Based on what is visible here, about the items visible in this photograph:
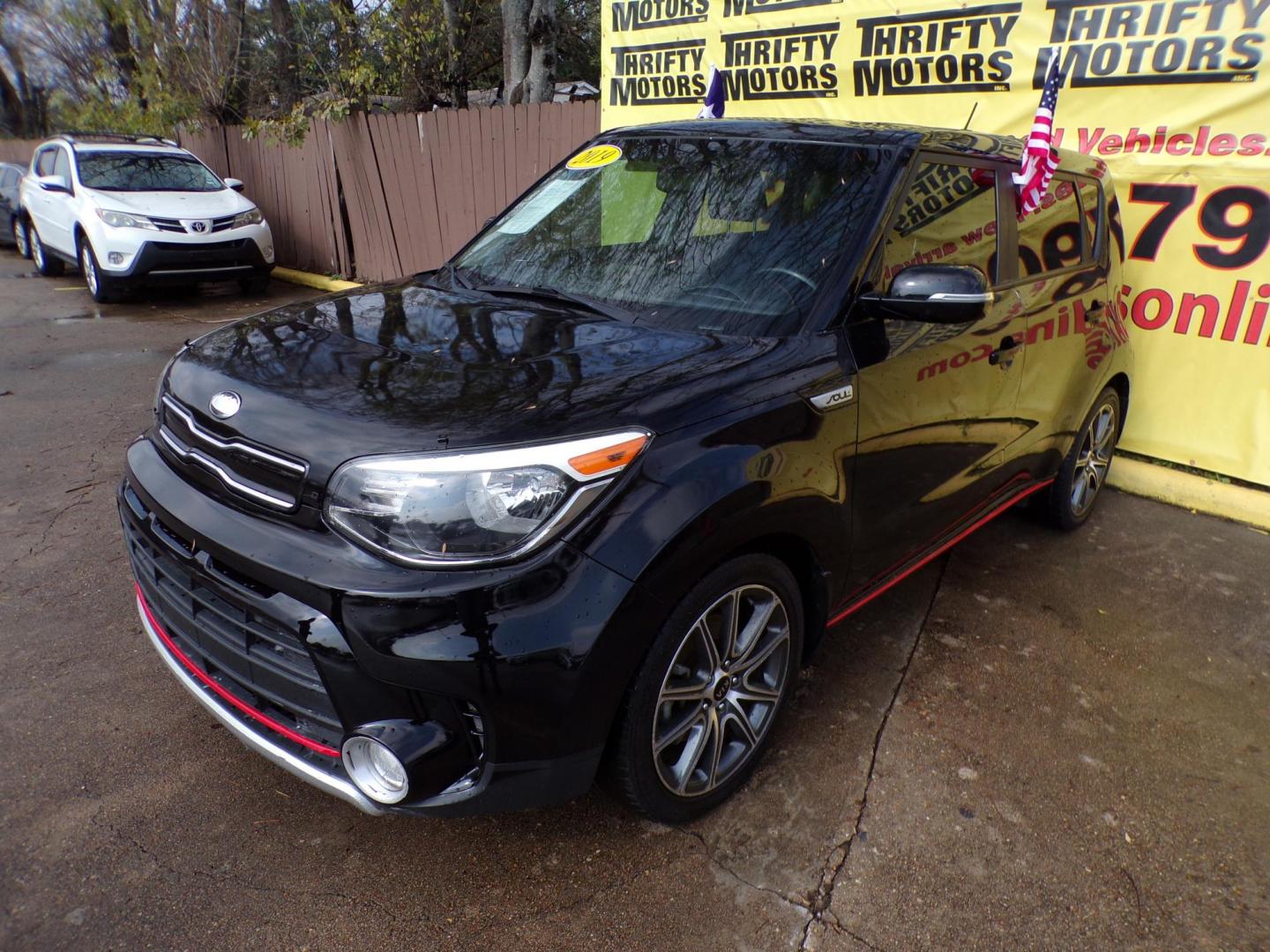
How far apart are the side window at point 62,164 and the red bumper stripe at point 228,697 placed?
1012 centimetres

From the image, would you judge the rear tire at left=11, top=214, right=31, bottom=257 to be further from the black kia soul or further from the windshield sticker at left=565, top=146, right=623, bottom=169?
the black kia soul

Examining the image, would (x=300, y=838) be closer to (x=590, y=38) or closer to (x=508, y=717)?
(x=508, y=717)

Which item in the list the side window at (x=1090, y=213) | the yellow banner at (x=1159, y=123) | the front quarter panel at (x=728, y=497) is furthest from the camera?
the yellow banner at (x=1159, y=123)

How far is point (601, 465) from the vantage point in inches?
79.3

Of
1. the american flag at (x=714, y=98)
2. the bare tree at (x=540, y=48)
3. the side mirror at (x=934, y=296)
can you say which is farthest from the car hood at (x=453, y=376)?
the bare tree at (x=540, y=48)

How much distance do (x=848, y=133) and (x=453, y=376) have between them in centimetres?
173

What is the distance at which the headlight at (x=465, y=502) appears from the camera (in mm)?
1944

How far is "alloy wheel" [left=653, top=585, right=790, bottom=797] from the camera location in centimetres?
233

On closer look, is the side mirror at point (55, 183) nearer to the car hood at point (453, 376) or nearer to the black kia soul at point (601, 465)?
the black kia soul at point (601, 465)

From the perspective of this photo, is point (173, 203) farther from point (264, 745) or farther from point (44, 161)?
point (264, 745)

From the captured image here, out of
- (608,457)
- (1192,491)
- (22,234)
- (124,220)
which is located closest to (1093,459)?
Answer: (1192,491)

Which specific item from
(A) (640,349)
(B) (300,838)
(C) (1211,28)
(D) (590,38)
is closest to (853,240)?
(A) (640,349)

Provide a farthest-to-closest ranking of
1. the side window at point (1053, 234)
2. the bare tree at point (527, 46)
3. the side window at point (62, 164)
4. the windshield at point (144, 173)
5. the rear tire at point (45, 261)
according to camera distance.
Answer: the rear tire at point (45, 261) → the side window at point (62, 164) → the windshield at point (144, 173) → the bare tree at point (527, 46) → the side window at point (1053, 234)

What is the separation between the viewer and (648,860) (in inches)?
95.0
